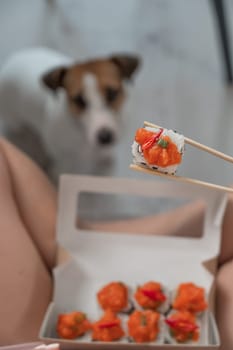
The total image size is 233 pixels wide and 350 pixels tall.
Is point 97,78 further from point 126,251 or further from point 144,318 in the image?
point 144,318

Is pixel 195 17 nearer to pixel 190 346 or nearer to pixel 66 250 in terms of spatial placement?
pixel 66 250

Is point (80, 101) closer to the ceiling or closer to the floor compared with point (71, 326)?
closer to the ceiling

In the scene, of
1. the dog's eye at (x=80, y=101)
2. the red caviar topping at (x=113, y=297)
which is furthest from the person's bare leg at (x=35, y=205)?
the dog's eye at (x=80, y=101)

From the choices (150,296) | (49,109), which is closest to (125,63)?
(49,109)

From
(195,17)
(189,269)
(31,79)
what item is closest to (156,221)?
(189,269)

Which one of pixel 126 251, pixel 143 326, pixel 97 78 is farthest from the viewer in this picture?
pixel 97 78

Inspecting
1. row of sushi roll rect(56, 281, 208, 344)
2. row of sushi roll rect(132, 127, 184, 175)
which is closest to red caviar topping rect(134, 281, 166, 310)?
row of sushi roll rect(56, 281, 208, 344)

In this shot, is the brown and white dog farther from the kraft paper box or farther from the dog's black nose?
the kraft paper box

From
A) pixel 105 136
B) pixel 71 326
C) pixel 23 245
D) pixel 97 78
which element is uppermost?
pixel 97 78
